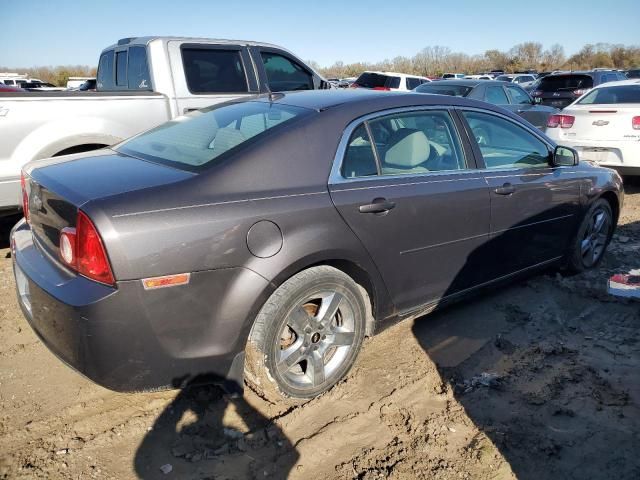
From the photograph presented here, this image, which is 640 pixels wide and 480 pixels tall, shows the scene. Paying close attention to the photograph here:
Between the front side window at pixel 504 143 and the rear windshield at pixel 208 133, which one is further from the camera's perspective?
the front side window at pixel 504 143

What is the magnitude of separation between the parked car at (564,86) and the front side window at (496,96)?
5.45 m

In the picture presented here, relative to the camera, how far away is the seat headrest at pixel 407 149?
126 inches

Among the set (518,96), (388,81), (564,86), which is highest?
(388,81)

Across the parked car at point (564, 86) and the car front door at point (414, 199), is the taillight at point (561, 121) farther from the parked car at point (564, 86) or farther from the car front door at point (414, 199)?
the parked car at point (564, 86)

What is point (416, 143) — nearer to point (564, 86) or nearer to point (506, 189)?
point (506, 189)

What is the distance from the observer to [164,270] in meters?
2.25

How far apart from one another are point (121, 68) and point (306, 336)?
519 cm

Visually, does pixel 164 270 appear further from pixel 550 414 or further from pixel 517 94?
pixel 517 94

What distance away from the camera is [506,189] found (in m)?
3.65

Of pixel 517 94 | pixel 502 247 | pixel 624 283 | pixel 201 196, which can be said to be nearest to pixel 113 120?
pixel 201 196

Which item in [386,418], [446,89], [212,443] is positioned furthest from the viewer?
[446,89]

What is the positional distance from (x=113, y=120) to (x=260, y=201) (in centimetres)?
324

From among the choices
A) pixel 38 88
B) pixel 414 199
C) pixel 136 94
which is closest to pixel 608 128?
pixel 414 199

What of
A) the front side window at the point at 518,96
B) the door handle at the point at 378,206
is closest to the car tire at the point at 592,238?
the door handle at the point at 378,206
